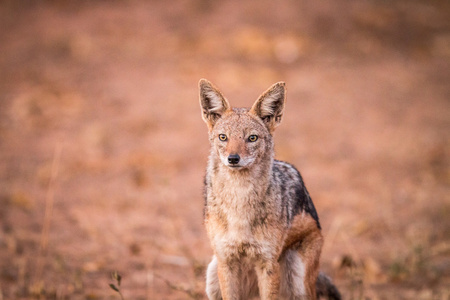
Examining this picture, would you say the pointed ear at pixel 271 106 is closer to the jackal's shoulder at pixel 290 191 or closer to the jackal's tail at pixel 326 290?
the jackal's shoulder at pixel 290 191

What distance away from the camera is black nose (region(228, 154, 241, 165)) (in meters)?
4.18

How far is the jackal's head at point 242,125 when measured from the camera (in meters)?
4.30

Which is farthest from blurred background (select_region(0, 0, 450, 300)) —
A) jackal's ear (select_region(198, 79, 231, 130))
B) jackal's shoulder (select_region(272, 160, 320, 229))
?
jackal's ear (select_region(198, 79, 231, 130))

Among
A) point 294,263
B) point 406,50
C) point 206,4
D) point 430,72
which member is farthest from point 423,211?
point 206,4

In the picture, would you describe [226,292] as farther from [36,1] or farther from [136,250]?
[36,1]

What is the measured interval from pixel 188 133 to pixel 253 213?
347 inches

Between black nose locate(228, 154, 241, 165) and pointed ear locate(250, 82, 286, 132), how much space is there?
0.64m

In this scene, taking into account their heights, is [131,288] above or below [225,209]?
below

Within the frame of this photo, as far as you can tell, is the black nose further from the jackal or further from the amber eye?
the amber eye

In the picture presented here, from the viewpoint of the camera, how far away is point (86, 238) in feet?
26.8

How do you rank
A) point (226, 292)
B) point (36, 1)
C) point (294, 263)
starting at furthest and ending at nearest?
point (36, 1) → point (294, 263) → point (226, 292)

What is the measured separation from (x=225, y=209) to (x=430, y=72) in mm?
14322

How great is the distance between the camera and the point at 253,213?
4.39 metres

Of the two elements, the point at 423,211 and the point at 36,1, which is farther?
the point at 36,1
